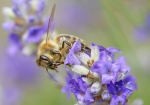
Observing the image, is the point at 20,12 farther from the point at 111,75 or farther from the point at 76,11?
the point at 76,11

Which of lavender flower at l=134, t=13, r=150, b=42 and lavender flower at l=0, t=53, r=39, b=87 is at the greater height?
lavender flower at l=0, t=53, r=39, b=87

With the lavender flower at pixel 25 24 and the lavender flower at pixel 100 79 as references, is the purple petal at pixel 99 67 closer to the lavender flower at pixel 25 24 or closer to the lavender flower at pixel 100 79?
the lavender flower at pixel 100 79


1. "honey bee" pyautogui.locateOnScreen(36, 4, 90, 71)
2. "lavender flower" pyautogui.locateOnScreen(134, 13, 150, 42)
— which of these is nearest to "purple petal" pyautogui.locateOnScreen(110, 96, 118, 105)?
"honey bee" pyautogui.locateOnScreen(36, 4, 90, 71)

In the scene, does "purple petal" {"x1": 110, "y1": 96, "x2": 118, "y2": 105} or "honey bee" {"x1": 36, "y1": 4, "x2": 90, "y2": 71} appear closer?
"purple petal" {"x1": 110, "y1": 96, "x2": 118, "y2": 105}

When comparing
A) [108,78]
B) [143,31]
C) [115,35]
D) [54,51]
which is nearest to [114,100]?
[108,78]

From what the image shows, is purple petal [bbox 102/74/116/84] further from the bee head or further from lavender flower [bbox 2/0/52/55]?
lavender flower [bbox 2/0/52/55]
